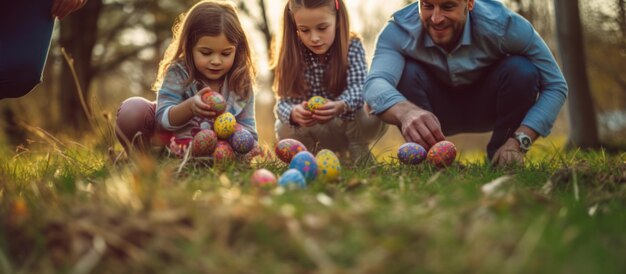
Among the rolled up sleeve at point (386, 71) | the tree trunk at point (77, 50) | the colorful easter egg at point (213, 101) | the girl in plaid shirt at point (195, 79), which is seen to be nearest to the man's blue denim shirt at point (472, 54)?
the rolled up sleeve at point (386, 71)

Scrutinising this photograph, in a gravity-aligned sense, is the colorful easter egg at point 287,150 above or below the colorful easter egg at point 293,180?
below

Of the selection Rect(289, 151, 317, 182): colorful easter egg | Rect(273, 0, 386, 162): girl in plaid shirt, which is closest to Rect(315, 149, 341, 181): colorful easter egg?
Rect(289, 151, 317, 182): colorful easter egg

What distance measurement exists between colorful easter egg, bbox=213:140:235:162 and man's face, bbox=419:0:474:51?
1.20 m

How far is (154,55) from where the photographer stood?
983 centimetres

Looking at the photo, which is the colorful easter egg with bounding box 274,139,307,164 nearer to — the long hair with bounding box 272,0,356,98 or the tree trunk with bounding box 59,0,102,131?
the long hair with bounding box 272,0,356,98

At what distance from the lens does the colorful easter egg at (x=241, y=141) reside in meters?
2.88

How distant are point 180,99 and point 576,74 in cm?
394

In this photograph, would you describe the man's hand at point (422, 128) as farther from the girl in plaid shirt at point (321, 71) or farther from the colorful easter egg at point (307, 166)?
the colorful easter egg at point (307, 166)

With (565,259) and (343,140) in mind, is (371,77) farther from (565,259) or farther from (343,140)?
(565,259)

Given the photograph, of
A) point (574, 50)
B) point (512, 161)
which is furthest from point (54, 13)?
point (574, 50)

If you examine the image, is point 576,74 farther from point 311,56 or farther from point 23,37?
point 23,37

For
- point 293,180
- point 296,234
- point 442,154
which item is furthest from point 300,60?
point 296,234

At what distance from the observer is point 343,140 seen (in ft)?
12.6

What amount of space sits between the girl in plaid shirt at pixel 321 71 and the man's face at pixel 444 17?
589 millimetres
